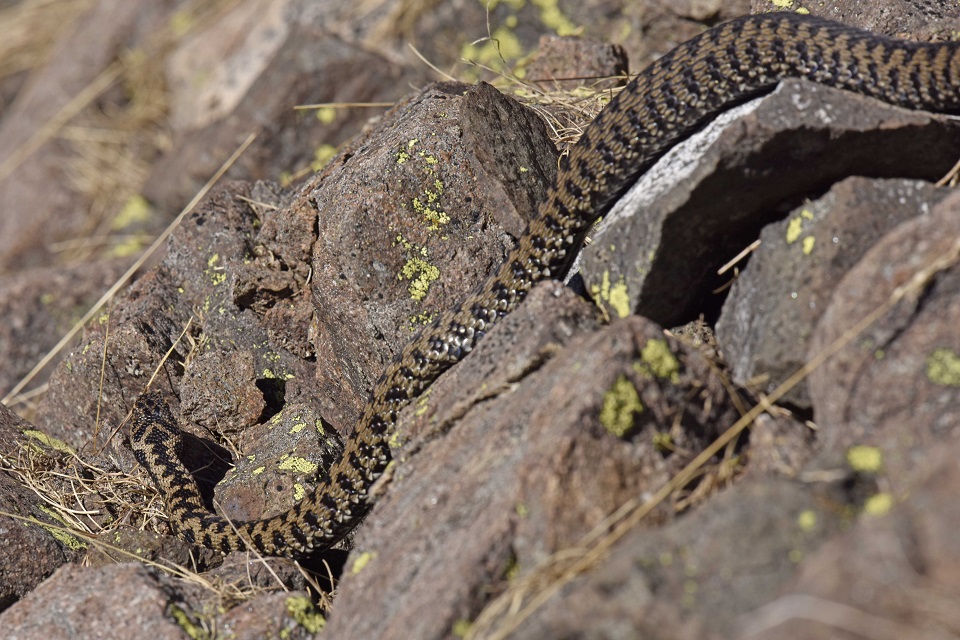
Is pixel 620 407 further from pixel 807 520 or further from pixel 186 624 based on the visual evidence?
pixel 186 624

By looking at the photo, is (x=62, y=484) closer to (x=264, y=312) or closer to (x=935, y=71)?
(x=264, y=312)

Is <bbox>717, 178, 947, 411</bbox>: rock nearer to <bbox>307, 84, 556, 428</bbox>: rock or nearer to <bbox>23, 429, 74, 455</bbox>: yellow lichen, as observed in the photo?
<bbox>307, 84, 556, 428</bbox>: rock

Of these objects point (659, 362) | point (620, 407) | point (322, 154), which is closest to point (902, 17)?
point (659, 362)

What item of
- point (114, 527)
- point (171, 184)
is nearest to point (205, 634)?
point (114, 527)

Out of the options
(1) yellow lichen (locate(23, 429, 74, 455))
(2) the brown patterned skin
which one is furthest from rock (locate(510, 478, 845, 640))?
(1) yellow lichen (locate(23, 429, 74, 455))

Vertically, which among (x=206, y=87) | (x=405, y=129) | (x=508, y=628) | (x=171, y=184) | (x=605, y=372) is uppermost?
(x=206, y=87)

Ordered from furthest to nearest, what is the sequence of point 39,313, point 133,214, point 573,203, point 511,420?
A: point 133,214
point 39,313
point 573,203
point 511,420
